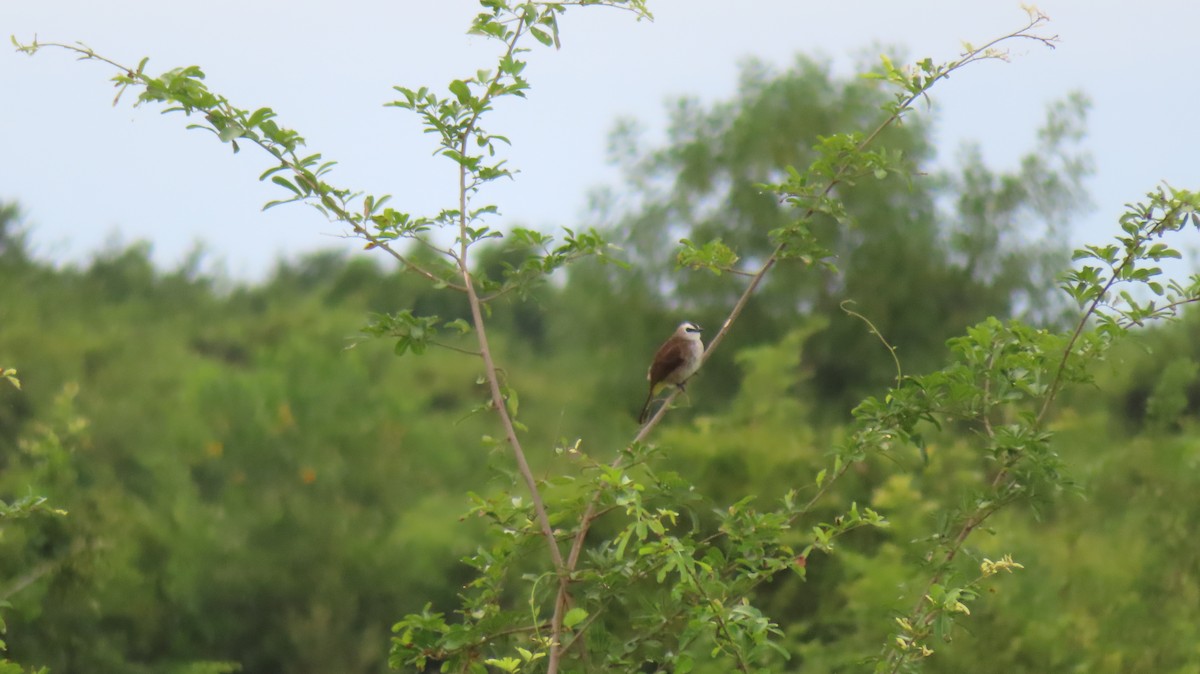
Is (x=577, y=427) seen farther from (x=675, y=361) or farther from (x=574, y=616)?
(x=574, y=616)

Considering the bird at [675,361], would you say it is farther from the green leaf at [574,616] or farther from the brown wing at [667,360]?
the green leaf at [574,616]

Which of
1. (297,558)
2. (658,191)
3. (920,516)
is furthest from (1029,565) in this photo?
(658,191)

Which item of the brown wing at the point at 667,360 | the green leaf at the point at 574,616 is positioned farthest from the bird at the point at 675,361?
the green leaf at the point at 574,616

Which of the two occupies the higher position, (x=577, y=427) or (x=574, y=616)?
(x=577, y=427)

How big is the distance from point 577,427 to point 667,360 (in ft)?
59.5

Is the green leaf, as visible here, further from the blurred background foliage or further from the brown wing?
the brown wing

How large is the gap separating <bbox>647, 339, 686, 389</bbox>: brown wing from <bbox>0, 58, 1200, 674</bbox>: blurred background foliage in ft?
2.52

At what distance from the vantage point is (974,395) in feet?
12.1

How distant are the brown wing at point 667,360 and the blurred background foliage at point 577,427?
2.52 ft

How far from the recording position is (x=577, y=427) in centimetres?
2517

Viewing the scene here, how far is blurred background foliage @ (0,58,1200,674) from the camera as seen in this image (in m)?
11.5

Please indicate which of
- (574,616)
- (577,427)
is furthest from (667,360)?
(577,427)

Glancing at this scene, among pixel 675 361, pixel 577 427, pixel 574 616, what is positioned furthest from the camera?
pixel 577 427

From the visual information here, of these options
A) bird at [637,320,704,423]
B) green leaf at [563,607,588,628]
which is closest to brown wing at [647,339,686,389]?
bird at [637,320,704,423]
